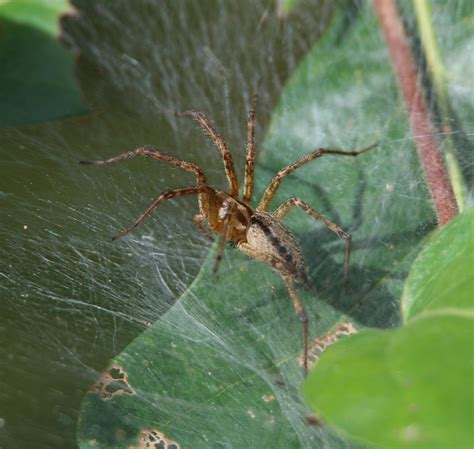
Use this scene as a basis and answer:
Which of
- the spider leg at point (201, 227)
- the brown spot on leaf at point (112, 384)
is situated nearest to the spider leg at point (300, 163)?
the spider leg at point (201, 227)

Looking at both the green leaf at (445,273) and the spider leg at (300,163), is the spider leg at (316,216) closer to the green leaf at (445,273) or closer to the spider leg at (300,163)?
the spider leg at (300,163)

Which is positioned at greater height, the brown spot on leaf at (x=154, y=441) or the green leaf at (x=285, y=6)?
the green leaf at (x=285, y=6)

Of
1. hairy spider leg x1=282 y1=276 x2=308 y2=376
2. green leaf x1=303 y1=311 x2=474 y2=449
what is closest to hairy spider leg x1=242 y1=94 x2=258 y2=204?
hairy spider leg x1=282 y1=276 x2=308 y2=376

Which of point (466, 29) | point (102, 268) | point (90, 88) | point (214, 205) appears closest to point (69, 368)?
point (102, 268)

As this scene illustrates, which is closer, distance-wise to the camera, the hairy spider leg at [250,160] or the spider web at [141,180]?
the spider web at [141,180]

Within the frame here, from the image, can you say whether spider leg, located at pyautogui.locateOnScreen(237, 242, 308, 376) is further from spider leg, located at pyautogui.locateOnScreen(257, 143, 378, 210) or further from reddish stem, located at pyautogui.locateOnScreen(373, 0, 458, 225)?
reddish stem, located at pyautogui.locateOnScreen(373, 0, 458, 225)

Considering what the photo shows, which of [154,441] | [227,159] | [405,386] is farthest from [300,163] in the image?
[405,386]
